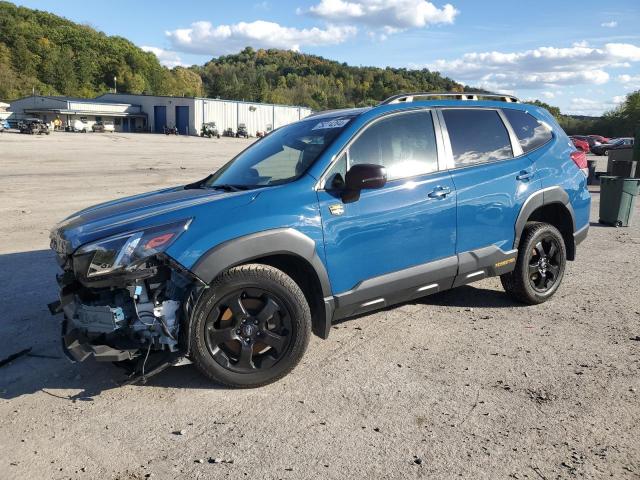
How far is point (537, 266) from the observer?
518 cm

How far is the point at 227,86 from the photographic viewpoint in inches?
4921

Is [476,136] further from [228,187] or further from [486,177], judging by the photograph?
[228,187]

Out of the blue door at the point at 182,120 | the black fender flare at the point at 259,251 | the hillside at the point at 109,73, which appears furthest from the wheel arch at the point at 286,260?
the hillside at the point at 109,73

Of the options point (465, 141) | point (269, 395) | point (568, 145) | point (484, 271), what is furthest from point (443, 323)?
point (568, 145)

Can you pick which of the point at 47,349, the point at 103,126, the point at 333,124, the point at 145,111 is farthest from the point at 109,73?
the point at 333,124

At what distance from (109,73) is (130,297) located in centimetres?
14414

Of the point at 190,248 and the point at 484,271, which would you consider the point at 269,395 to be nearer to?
the point at 190,248

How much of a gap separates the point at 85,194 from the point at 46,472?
11.5 metres

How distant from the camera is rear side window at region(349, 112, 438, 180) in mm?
4094

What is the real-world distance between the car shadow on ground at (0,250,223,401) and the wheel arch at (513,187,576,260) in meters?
3.07

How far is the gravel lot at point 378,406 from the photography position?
2807 mm

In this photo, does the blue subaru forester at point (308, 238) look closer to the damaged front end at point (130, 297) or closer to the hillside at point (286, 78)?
the damaged front end at point (130, 297)

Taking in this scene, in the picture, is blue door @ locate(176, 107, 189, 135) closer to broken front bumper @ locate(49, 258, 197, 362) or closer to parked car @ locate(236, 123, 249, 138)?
parked car @ locate(236, 123, 249, 138)

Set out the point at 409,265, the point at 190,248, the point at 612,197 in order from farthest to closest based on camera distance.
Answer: the point at 612,197
the point at 409,265
the point at 190,248
